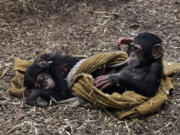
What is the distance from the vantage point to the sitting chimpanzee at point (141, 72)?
464 cm

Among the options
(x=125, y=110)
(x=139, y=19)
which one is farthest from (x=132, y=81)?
(x=139, y=19)

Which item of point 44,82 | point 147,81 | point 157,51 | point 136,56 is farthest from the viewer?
point 44,82

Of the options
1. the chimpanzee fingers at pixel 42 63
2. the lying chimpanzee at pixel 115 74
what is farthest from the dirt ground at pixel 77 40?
the chimpanzee fingers at pixel 42 63

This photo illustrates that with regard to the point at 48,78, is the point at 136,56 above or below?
above

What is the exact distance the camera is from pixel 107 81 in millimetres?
4793

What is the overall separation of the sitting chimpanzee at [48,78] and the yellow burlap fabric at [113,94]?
164mm

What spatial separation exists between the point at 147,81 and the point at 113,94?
45 centimetres

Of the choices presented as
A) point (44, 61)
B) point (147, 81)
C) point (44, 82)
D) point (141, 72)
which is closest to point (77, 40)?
point (44, 61)

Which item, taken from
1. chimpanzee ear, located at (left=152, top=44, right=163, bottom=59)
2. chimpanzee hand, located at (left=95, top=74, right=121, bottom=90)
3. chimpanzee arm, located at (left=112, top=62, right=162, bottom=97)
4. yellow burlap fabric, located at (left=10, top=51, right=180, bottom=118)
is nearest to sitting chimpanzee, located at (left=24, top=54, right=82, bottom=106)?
yellow burlap fabric, located at (left=10, top=51, right=180, bottom=118)

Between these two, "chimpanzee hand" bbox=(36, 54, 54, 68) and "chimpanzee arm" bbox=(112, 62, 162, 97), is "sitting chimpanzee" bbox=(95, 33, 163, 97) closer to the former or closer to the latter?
"chimpanzee arm" bbox=(112, 62, 162, 97)

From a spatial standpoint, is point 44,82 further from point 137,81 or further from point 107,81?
point 137,81

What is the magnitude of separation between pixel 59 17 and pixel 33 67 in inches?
101

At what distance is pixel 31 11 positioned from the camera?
767cm

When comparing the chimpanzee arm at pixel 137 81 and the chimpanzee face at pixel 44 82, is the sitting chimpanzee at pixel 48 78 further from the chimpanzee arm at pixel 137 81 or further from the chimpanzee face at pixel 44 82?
the chimpanzee arm at pixel 137 81
